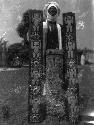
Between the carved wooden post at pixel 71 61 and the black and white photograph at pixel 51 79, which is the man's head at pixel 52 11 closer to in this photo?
the black and white photograph at pixel 51 79

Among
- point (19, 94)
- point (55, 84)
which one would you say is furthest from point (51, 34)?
point (19, 94)

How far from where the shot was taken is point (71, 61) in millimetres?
5555

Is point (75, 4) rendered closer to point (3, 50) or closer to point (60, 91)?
point (3, 50)

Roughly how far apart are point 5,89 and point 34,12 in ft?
11.9

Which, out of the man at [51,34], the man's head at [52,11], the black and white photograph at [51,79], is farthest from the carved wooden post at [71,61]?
the man at [51,34]

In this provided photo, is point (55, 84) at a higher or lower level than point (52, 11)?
lower

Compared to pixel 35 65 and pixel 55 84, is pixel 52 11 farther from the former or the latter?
pixel 55 84

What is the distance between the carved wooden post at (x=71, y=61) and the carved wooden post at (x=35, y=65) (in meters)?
0.52

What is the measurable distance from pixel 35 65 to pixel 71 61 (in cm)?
75

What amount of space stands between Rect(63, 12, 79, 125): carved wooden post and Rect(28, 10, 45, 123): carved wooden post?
52 centimetres

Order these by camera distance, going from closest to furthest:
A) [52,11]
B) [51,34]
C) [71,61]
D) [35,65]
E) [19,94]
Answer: [35,65], [71,61], [52,11], [51,34], [19,94]

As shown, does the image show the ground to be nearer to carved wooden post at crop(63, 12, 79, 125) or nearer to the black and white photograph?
the black and white photograph

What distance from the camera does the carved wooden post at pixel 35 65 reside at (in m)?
5.41

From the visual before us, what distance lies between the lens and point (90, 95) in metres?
7.71
